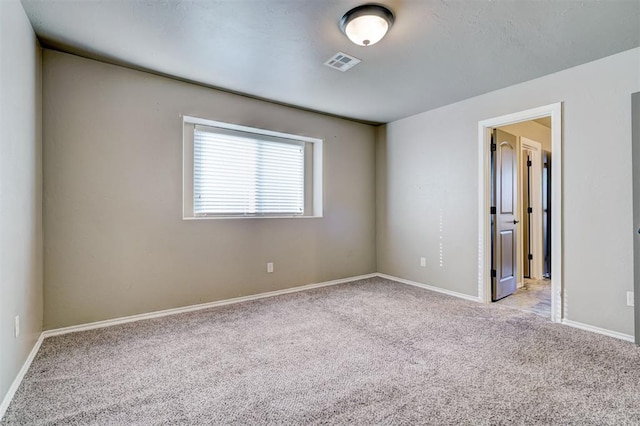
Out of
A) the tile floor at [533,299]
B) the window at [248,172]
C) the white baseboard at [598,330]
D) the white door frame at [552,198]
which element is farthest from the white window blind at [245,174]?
the white baseboard at [598,330]

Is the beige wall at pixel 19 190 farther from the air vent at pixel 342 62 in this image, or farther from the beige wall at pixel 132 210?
the air vent at pixel 342 62

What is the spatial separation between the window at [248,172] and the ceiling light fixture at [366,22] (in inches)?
78.4

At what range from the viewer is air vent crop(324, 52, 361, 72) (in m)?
2.79

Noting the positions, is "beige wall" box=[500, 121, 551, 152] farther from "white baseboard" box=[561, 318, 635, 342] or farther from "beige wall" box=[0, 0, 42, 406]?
"beige wall" box=[0, 0, 42, 406]

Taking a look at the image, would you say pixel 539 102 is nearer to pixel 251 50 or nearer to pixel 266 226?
pixel 251 50

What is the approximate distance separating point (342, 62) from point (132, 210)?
2463 millimetres

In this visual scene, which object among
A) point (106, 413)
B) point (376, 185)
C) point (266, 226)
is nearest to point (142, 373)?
point (106, 413)

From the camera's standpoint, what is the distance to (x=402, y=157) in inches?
187

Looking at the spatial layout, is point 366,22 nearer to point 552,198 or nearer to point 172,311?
point 552,198

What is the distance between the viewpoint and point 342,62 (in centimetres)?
290

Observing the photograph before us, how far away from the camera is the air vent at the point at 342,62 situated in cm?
279

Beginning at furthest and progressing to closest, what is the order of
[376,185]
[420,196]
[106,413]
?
[376,185] → [420,196] → [106,413]

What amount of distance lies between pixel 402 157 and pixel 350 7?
2901mm

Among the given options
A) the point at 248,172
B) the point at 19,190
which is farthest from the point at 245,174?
the point at 19,190
